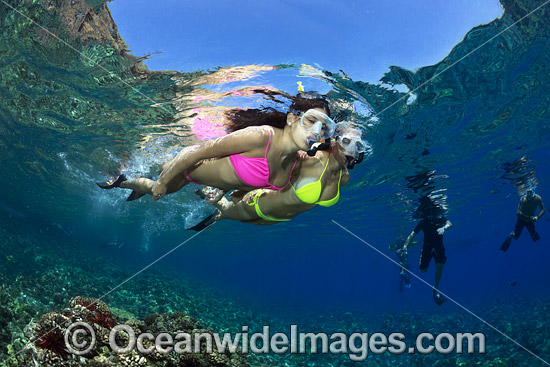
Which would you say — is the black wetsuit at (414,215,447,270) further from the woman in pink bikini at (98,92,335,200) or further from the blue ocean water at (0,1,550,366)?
the woman in pink bikini at (98,92,335,200)

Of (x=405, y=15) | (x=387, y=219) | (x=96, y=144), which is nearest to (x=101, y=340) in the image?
(x=405, y=15)

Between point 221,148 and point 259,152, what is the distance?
0.56m

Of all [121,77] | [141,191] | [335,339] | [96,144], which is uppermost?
[96,144]

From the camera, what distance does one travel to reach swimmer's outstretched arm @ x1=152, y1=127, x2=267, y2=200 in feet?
13.4

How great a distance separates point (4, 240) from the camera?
2038 cm

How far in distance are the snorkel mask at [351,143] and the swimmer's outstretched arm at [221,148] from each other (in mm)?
1197

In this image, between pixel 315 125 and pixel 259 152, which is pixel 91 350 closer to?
pixel 259 152

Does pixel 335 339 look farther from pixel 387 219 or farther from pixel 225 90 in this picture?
pixel 387 219

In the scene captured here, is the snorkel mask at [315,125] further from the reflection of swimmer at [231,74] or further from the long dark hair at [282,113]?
the reflection of swimmer at [231,74]

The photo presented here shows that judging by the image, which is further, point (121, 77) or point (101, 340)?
point (121, 77)

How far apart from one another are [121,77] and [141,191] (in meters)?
4.75

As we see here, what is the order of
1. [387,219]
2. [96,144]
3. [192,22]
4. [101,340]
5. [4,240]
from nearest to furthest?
1. [101,340]
2. [192,22]
3. [96,144]
4. [4,240]
5. [387,219]

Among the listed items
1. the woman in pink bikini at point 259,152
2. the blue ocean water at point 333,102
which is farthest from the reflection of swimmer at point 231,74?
the woman in pink bikini at point 259,152

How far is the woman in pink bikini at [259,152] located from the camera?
403 centimetres
